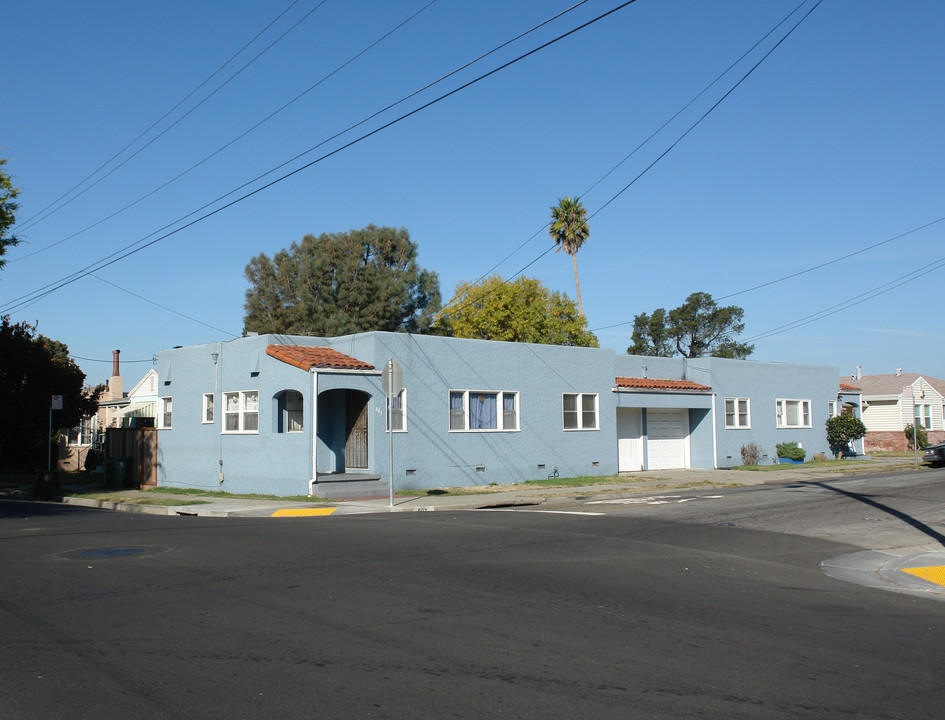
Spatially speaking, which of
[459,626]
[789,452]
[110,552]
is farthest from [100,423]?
[459,626]

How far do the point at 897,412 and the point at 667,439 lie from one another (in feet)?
90.9

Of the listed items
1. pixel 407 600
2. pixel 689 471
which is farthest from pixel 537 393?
pixel 407 600

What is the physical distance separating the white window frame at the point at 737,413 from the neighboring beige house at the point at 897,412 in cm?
2021

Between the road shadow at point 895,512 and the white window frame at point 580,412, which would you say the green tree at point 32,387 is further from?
the road shadow at point 895,512

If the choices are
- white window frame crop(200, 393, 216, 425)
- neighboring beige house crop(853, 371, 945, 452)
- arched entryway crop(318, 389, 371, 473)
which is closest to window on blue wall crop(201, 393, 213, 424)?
white window frame crop(200, 393, 216, 425)

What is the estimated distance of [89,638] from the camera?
6988 millimetres

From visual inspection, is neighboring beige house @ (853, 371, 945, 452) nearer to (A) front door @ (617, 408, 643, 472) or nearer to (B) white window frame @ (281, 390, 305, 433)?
(A) front door @ (617, 408, 643, 472)

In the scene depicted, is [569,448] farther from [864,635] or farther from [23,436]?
[23,436]

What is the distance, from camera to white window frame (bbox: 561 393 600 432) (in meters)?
28.3

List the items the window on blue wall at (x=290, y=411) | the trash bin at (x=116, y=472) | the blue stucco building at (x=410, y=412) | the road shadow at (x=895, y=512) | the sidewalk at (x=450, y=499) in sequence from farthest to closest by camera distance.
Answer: the trash bin at (x=116, y=472) < the window on blue wall at (x=290, y=411) < the blue stucco building at (x=410, y=412) < the sidewalk at (x=450, y=499) < the road shadow at (x=895, y=512)

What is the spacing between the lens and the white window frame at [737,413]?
1345 inches

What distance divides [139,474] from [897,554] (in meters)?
23.6

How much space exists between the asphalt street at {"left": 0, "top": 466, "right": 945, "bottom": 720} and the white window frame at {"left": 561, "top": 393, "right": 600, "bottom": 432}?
13.9 m

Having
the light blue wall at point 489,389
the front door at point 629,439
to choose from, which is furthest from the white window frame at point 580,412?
the front door at point 629,439
